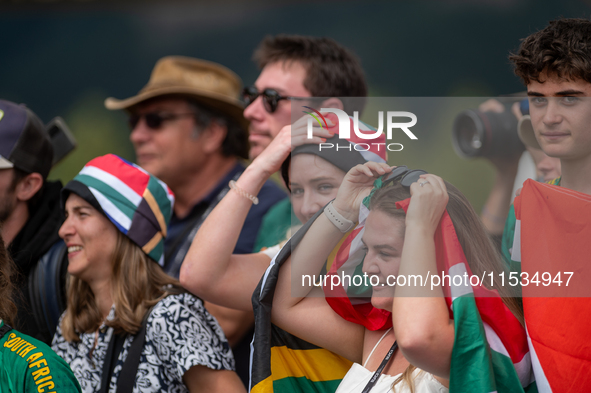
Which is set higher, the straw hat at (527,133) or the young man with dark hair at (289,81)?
the young man with dark hair at (289,81)

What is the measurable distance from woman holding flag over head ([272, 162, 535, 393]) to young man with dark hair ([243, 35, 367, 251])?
1.04 m

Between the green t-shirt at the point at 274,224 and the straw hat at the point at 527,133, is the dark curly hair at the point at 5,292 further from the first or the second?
the straw hat at the point at 527,133

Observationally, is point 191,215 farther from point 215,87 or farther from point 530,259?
point 530,259

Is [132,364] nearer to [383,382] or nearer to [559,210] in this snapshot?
[383,382]

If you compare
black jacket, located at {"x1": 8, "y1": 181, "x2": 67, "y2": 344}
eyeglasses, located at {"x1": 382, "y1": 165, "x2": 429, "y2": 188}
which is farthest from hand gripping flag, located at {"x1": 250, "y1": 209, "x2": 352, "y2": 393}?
black jacket, located at {"x1": 8, "y1": 181, "x2": 67, "y2": 344}

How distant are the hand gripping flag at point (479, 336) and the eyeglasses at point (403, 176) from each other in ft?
0.19

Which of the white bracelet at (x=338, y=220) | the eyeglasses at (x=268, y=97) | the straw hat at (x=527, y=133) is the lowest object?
the white bracelet at (x=338, y=220)

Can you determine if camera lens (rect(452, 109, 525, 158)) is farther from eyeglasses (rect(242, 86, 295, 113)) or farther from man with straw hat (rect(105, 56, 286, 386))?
man with straw hat (rect(105, 56, 286, 386))

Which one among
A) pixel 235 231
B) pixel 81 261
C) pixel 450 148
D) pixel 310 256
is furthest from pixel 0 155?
pixel 450 148

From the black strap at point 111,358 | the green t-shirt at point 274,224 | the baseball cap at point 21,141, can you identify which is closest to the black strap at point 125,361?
the black strap at point 111,358

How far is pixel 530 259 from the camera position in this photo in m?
1.34

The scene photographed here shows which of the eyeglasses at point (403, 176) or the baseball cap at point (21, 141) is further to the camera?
the baseball cap at point (21, 141)

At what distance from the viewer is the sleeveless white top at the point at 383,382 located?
4.59ft

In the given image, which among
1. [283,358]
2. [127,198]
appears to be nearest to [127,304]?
[127,198]
